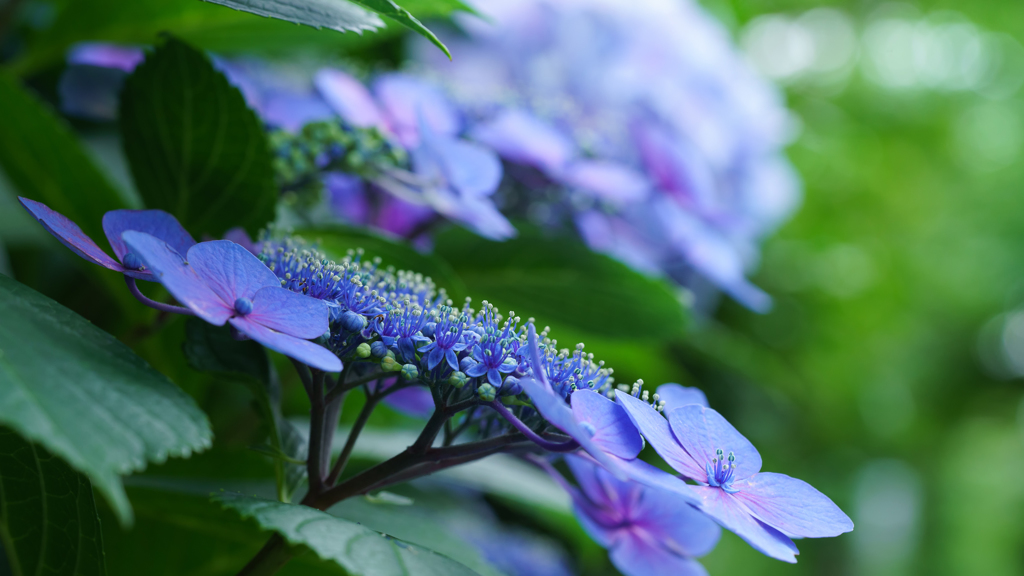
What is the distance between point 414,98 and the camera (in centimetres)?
39

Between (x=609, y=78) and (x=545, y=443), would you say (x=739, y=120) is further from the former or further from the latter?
(x=545, y=443)

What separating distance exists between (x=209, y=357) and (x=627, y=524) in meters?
0.16

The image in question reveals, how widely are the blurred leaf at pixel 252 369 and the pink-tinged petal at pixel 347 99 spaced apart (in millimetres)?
140

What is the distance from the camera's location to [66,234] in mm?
205

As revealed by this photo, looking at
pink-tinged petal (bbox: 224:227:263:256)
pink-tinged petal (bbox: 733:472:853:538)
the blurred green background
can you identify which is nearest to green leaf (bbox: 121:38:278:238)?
pink-tinged petal (bbox: 224:227:263:256)

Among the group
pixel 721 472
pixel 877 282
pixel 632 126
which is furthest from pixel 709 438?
pixel 877 282

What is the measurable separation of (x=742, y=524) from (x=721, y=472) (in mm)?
17

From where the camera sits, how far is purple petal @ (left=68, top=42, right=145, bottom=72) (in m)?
0.38

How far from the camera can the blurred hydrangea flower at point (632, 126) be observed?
Result: 43 cm

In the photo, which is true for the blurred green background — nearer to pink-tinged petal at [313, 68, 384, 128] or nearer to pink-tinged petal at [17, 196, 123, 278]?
pink-tinged petal at [313, 68, 384, 128]

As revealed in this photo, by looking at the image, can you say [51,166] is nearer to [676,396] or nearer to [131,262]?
[131,262]

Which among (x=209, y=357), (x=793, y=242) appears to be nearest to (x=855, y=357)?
(x=793, y=242)

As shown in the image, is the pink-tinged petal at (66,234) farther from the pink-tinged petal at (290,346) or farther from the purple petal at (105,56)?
the purple petal at (105,56)

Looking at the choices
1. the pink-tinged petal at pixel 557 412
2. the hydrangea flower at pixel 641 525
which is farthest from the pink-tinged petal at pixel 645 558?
the pink-tinged petal at pixel 557 412
